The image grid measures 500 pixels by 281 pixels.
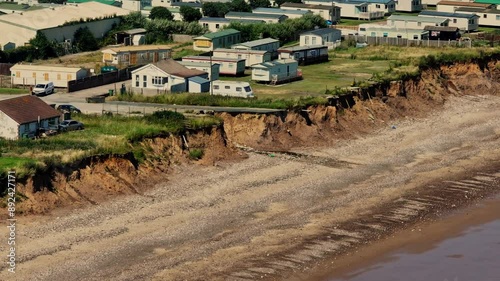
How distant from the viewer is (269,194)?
59531 millimetres

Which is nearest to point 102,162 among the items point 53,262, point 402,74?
point 53,262

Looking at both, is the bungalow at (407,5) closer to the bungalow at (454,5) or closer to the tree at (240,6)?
the bungalow at (454,5)

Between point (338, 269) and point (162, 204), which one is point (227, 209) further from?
point (338, 269)

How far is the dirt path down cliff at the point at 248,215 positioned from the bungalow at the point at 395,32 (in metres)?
31.8

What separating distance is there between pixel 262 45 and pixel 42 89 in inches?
915

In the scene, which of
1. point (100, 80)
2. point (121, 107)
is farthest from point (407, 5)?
point (121, 107)

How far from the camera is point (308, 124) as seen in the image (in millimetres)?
72125

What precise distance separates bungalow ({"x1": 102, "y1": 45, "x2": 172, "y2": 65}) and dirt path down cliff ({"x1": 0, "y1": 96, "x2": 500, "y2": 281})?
83.1 feet

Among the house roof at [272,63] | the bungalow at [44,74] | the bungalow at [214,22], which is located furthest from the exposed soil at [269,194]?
the bungalow at [214,22]

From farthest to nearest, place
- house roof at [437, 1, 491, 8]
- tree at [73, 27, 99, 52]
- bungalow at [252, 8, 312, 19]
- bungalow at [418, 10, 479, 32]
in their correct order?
house roof at [437, 1, 491, 8]
bungalow at [252, 8, 312, 19]
bungalow at [418, 10, 479, 32]
tree at [73, 27, 99, 52]

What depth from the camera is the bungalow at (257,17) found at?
112m

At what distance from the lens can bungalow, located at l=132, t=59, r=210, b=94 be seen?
7831 cm

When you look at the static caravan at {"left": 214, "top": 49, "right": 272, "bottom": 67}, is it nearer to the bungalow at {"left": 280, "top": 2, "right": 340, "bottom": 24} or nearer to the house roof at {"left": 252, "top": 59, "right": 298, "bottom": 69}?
the house roof at {"left": 252, "top": 59, "right": 298, "bottom": 69}

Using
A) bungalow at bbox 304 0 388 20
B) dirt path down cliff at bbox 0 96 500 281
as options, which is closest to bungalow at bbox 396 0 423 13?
bungalow at bbox 304 0 388 20
